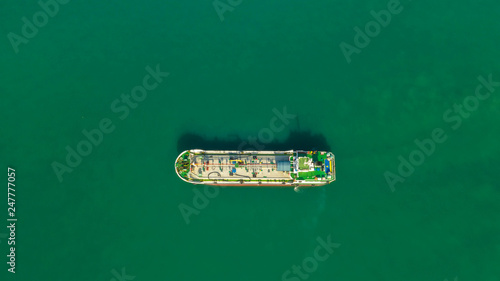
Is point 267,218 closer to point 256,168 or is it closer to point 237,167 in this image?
point 256,168

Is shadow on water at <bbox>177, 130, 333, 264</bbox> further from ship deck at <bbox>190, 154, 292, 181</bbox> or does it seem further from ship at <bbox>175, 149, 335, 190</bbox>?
ship deck at <bbox>190, 154, 292, 181</bbox>

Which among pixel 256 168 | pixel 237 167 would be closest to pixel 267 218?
pixel 256 168

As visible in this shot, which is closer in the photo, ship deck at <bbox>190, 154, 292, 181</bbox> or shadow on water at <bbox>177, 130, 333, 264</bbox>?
shadow on water at <bbox>177, 130, 333, 264</bbox>

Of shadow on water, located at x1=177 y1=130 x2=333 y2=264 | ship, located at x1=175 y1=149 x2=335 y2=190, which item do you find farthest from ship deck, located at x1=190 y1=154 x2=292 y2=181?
shadow on water, located at x1=177 y1=130 x2=333 y2=264

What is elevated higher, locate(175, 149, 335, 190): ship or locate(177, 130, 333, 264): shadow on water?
locate(175, 149, 335, 190): ship

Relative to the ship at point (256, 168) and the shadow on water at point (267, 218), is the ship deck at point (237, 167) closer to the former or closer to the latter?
the ship at point (256, 168)

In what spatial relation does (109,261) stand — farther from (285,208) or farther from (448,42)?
(448,42)
